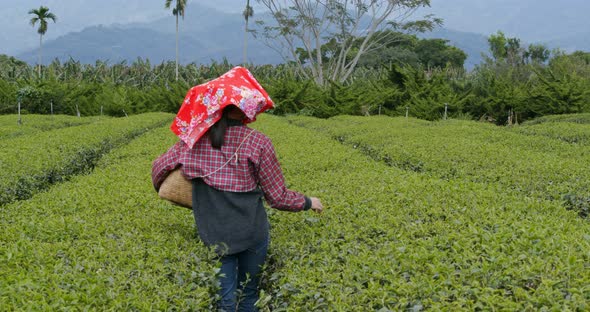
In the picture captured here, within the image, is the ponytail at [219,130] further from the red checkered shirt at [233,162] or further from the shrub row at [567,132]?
the shrub row at [567,132]

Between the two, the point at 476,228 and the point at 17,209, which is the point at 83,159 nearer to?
the point at 17,209

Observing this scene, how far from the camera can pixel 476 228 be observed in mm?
4074

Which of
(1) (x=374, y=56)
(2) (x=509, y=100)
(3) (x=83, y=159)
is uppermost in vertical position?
(1) (x=374, y=56)

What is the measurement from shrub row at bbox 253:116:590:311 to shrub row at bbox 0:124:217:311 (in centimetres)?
63

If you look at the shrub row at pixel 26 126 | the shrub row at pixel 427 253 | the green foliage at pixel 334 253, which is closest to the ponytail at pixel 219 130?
the green foliage at pixel 334 253

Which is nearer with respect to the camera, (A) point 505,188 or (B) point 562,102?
(A) point 505,188

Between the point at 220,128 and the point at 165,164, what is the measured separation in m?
0.52

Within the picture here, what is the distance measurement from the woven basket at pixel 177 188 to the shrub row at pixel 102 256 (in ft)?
1.24

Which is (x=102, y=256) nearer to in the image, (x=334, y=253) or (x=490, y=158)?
Answer: (x=334, y=253)

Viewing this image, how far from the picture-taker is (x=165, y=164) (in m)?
3.73

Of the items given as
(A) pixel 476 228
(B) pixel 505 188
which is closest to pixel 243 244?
(A) pixel 476 228

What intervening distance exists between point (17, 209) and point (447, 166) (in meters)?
5.90

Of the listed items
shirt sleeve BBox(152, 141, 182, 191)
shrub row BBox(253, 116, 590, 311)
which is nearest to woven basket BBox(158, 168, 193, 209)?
shirt sleeve BBox(152, 141, 182, 191)

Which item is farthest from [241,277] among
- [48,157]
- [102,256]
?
[48,157]
